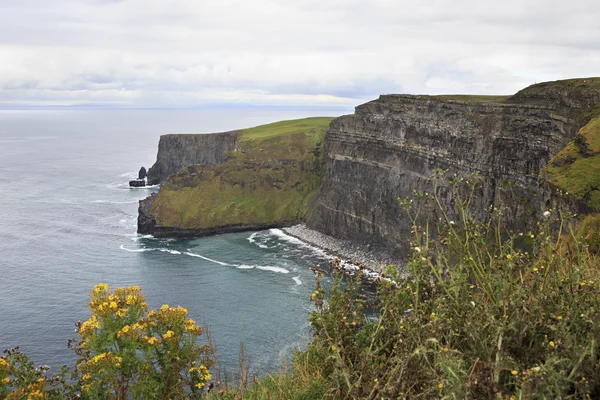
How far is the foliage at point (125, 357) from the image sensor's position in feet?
46.0

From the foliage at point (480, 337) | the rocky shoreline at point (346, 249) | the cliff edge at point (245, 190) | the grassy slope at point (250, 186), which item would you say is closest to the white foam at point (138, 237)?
the cliff edge at point (245, 190)

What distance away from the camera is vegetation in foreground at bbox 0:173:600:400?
308 inches

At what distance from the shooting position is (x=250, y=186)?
131 m

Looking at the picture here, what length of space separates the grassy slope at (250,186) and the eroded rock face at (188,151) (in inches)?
639

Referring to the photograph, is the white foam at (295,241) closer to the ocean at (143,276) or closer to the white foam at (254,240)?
the ocean at (143,276)

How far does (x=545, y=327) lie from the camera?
8.91 metres

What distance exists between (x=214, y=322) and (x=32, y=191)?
119854 millimetres

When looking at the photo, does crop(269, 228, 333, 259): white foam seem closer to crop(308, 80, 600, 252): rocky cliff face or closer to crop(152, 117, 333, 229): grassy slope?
crop(152, 117, 333, 229): grassy slope

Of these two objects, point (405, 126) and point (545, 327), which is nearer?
point (545, 327)

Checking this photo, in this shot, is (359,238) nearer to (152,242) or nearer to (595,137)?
(152,242)

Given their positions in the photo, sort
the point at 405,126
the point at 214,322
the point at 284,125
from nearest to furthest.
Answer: the point at 214,322 < the point at 405,126 < the point at 284,125

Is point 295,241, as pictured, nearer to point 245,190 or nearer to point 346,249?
point 346,249

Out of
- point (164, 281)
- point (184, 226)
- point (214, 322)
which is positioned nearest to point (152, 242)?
point (184, 226)

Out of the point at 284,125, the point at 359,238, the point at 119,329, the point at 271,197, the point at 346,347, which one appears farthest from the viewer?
the point at 284,125
